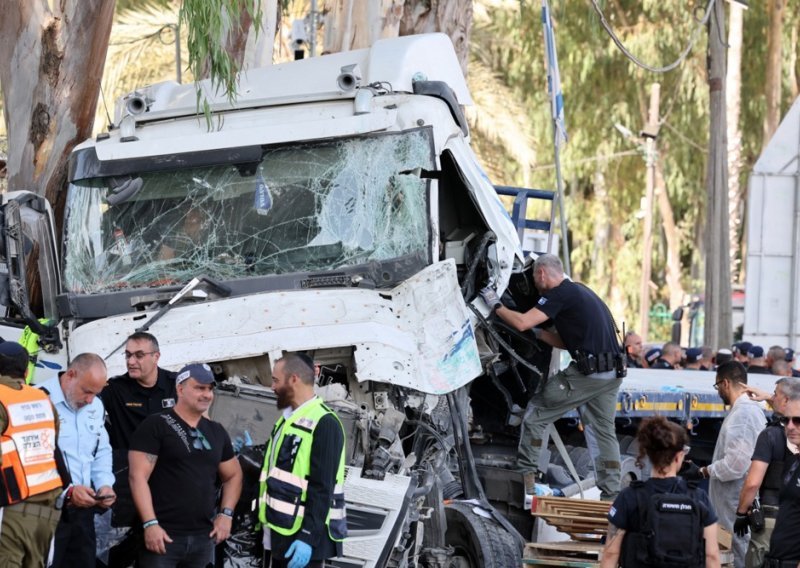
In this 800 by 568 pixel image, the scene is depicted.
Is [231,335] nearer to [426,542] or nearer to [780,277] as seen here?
[426,542]

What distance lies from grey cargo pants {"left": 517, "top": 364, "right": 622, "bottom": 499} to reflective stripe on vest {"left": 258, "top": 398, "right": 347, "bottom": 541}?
3855mm

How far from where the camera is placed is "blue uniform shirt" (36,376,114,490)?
23.6ft

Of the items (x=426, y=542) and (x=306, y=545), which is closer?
(x=306, y=545)

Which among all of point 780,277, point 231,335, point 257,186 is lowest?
point 780,277

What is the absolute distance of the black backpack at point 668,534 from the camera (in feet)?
21.0

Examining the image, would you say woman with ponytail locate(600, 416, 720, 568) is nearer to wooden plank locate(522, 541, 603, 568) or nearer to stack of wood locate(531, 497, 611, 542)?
wooden plank locate(522, 541, 603, 568)

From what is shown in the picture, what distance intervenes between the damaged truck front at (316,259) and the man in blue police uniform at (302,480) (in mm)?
944

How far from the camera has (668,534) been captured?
6.40 m

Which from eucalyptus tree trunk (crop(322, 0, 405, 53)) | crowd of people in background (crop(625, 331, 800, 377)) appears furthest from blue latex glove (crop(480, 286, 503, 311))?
eucalyptus tree trunk (crop(322, 0, 405, 53))

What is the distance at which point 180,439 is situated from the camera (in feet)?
22.7

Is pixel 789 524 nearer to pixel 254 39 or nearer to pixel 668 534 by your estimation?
pixel 668 534

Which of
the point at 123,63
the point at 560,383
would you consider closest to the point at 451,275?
the point at 560,383

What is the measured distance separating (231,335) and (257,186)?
4.00 feet

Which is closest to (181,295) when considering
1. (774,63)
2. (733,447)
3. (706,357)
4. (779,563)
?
(779,563)
